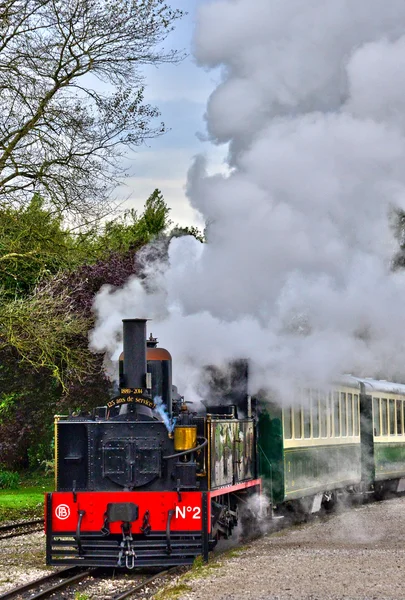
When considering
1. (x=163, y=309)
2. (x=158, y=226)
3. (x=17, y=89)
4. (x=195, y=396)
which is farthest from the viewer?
(x=158, y=226)

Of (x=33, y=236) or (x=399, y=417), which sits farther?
(x=399, y=417)

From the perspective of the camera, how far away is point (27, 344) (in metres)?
17.5

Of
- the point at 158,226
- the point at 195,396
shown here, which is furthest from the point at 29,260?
the point at 158,226

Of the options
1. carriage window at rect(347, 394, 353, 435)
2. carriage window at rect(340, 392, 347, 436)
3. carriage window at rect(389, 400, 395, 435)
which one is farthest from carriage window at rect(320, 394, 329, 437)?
carriage window at rect(389, 400, 395, 435)

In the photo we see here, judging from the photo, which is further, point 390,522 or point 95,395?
point 95,395

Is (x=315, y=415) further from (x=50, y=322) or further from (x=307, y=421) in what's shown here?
(x=50, y=322)

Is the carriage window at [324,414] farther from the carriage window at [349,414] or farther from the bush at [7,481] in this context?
the bush at [7,481]

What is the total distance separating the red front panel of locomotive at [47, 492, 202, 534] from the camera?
12.0m

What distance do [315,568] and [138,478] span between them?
2.33 meters

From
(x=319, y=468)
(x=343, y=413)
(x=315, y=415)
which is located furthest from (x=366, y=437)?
(x=315, y=415)

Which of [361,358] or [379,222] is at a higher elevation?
[379,222]

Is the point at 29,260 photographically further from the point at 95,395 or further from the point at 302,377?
the point at 95,395

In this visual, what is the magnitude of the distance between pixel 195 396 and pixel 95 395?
39.7ft

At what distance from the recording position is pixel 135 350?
12195mm
